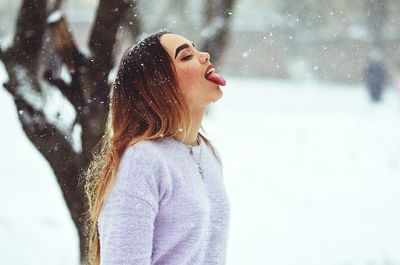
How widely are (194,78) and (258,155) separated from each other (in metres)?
4.45

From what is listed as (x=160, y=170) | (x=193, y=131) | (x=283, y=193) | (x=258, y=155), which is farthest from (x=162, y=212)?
(x=258, y=155)

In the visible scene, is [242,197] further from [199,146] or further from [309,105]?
[309,105]

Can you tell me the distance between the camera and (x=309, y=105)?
907 centimetres

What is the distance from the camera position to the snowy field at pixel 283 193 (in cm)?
348

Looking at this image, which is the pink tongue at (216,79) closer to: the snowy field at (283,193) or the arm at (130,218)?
the arm at (130,218)

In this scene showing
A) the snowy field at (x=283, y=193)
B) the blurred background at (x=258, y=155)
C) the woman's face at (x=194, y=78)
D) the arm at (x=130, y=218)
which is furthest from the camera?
the snowy field at (x=283, y=193)

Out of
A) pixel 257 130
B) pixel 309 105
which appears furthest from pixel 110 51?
pixel 309 105

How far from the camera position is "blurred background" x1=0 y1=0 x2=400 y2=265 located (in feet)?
6.64

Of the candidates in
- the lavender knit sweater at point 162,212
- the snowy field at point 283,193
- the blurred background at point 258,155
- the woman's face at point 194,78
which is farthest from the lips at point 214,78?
the snowy field at point 283,193

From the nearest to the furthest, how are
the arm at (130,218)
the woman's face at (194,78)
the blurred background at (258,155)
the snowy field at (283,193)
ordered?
1. the arm at (130,218)
2. the woman's face at (194,78)
3. the blurred background at (258,155)
4. the snowy field at (283,193)

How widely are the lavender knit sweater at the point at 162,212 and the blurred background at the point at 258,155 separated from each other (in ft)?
2.86

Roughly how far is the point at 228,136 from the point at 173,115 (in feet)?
16.5

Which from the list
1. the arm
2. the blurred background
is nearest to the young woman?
the arm

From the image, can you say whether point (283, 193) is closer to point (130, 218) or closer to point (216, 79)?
point (216, 79)
